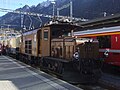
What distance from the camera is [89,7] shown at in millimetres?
84750

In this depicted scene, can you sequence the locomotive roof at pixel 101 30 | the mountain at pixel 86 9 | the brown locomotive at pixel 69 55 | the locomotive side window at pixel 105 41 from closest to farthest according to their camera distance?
the brown locomotive at pixel 69 55 → the locomotive roof at pixel 101 30 → the locomotive side window at pixel 105 41 → the mountain at pixel 86 9

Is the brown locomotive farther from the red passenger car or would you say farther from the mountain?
the mountain

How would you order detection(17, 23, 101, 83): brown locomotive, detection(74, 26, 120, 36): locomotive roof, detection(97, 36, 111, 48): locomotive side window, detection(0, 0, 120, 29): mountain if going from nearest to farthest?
detection(17, 23, 101, 83): brown locomotive, detection(74, 26, 120, 36): locomotive roof, detection(97, 36, 111, 48): locomotive side window, detection(0, 0, 120, 29): mountain

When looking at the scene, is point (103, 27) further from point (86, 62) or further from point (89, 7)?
point (89, 7)

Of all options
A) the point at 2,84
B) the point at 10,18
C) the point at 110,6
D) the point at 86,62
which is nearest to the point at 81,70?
the point at 86,62

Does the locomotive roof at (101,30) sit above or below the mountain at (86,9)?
below

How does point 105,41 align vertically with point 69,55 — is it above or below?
above

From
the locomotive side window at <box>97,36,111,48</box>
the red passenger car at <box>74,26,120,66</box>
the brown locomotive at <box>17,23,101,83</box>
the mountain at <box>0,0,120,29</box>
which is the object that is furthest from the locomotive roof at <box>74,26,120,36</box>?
the mountain at <box>0,0,120,29</box>

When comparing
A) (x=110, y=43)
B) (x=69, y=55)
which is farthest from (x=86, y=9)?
(x=69, y=55)

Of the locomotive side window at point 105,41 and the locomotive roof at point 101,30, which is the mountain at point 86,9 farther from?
the locomotive side window at point 105,41

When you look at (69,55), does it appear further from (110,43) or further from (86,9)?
(86,9)

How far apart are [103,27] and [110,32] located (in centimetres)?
102

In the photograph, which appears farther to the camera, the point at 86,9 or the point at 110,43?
the point at 86,9

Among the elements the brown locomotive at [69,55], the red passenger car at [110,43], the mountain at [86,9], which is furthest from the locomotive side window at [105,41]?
the mountain at [86,9]
